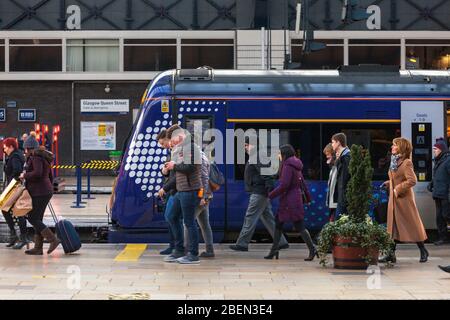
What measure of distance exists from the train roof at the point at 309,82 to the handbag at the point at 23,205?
122 inches

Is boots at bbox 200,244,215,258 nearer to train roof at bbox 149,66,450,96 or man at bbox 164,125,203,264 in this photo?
man at bbox 164,125,203,264

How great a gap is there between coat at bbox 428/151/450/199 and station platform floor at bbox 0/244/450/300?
1144mm

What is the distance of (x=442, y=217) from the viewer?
15117 millimetres

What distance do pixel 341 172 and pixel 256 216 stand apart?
1.45 metres

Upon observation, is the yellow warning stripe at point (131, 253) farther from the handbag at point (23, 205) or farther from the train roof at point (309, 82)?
the train roof at point (309, 82)

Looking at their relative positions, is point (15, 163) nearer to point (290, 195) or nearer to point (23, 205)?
point (23, 205)

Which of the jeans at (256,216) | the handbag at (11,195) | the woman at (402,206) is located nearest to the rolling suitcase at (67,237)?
the handbag at (11,195)

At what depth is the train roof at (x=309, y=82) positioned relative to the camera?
15.5 m

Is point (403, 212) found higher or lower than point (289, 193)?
lower

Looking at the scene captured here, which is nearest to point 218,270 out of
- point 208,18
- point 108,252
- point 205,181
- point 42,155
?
point 205,181

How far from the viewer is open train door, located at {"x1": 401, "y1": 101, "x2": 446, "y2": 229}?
15570mm

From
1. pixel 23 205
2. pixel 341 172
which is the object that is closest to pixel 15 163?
pixel 23 205

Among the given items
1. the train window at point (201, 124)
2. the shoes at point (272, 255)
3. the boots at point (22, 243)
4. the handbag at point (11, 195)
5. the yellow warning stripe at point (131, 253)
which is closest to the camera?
the yellow warning stripe at point (131, 253)
